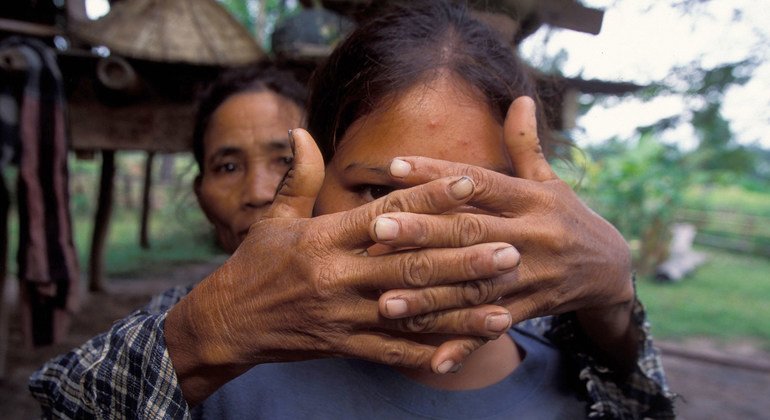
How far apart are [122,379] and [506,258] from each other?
0.72 metres

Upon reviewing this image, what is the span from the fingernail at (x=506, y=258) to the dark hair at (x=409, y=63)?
508 millimetres

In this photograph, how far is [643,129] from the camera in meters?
5.47

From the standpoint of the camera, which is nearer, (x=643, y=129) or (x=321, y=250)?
(x=321, y=250)

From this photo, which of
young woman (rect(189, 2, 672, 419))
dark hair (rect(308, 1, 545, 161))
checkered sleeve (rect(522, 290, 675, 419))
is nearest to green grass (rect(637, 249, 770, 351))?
checkered sleeve (rect(522, 290, 675, 419))

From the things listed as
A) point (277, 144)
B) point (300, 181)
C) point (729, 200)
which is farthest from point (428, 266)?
point (729, 200)

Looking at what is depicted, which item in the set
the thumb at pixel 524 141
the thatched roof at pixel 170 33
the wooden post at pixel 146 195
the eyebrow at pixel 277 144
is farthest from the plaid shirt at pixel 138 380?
the wooden post at pixel 146 195

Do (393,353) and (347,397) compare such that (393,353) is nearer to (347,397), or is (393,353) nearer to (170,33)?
(347,397)

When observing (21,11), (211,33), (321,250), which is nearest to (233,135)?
(211,33)

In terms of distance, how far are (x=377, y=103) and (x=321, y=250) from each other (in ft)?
1.60

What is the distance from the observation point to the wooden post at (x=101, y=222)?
15.4 feet

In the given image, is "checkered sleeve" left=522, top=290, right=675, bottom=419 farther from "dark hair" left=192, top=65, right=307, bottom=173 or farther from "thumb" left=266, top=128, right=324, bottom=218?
"dark hair" left=192, top=65, right=307, bottom=173

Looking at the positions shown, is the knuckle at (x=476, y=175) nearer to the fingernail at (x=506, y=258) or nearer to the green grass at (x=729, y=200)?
the fingernail at (x=506, y=258)

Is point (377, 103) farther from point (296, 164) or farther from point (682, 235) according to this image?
point (682, 235)

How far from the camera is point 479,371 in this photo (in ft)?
4.09
